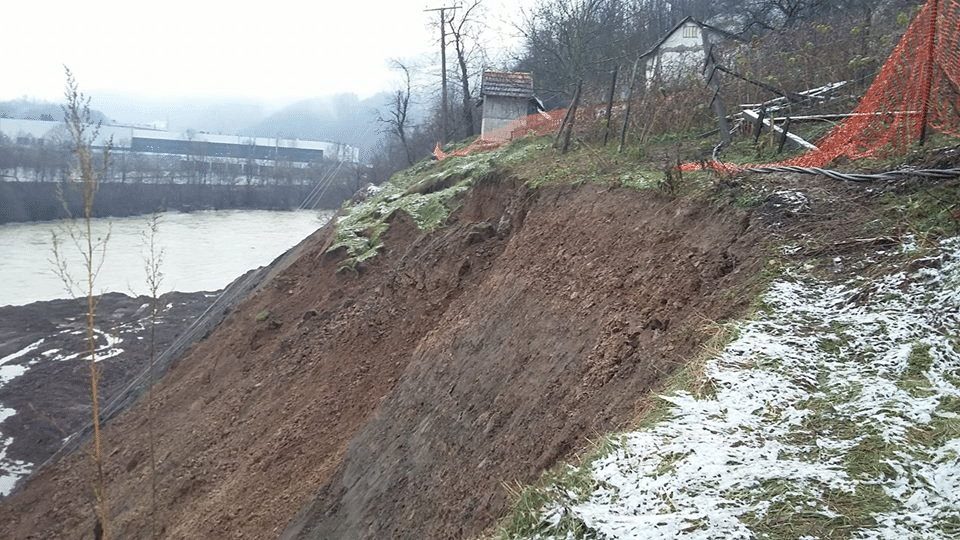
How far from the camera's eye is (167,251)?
39.4m

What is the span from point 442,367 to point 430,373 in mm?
208

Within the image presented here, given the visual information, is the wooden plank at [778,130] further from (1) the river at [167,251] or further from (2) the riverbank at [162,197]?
(2) the riverbank at [162,197]

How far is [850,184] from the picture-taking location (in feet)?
20.7

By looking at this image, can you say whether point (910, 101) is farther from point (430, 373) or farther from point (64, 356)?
point (64, 356)

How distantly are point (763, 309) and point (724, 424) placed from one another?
139cm

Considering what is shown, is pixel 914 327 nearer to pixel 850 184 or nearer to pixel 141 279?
pixel 850 184

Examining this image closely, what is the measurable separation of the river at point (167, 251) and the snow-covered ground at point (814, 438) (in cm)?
2233

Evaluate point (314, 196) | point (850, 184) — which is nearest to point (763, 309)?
point (850, 184)

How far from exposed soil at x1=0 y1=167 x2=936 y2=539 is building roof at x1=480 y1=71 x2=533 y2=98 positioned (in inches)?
432

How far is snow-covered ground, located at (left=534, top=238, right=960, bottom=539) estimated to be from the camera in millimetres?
3135

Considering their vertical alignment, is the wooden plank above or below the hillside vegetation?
above

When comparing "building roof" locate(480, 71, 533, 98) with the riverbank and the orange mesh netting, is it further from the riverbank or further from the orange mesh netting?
the riverbank

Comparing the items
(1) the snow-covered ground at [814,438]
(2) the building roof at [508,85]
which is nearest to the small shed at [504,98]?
(2) the building roof at [508,85]

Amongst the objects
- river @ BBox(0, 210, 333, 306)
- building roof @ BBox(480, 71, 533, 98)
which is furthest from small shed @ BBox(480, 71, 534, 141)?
river @ BBox(0, 210, 333, 306)
